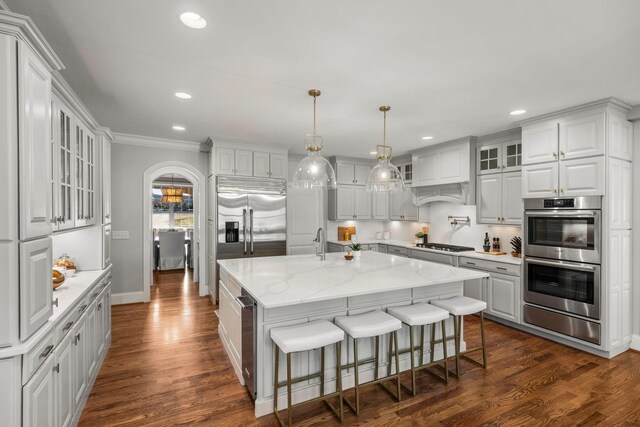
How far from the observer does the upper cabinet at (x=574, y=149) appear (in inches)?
129

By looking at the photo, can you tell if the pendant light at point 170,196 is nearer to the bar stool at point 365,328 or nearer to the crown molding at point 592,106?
the bar stool at point 365,328

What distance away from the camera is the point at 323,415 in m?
2.36

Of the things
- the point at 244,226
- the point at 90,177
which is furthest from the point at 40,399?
the point at 244,226

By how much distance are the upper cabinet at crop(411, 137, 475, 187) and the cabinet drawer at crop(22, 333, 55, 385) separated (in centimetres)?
495

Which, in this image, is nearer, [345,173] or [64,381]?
[64,381]

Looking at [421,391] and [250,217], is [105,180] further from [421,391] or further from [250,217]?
[421,391]

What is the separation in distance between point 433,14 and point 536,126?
107 inches

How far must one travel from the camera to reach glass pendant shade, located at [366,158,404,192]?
3.30 m

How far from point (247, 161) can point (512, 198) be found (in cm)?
391

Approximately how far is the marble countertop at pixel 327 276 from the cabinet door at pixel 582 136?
5.66ft

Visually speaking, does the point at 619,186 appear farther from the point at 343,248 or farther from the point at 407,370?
the point at 343,248

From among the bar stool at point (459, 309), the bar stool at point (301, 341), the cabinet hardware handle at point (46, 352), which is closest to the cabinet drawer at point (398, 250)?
the bar stool at point (459, 309)

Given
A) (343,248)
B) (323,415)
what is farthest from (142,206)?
(323,415)

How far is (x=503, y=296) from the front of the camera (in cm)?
415
